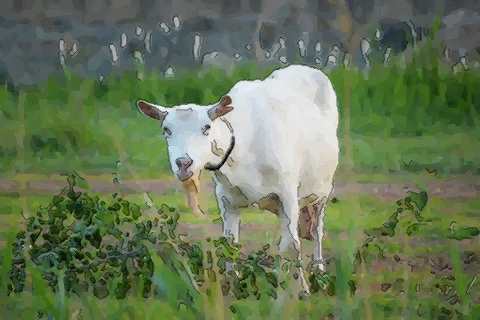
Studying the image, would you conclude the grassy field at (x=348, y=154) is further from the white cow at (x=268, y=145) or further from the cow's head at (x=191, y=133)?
the cow's head at (x=191, y=133)

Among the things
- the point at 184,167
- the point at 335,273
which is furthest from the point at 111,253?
the point at 335,273

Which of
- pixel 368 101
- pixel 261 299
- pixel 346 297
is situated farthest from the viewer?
pixel 368 101

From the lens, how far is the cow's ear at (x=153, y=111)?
3.19m

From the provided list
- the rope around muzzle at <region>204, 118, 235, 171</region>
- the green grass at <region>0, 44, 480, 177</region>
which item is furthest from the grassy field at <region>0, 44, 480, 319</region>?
the rope around muzzle at <region>204, 118, 235, 171</region>

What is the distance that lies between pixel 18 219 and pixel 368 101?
36.9 inches

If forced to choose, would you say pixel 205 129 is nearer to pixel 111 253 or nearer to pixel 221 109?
pixel 221 109

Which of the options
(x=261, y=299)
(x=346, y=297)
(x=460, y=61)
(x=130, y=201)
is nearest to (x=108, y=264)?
(x=130, y=201)

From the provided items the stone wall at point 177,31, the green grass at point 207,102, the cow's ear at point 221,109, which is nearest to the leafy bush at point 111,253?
the green grass at point 207,102

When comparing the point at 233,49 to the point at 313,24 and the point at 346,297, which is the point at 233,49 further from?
the point at 346,297

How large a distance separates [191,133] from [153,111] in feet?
0.43

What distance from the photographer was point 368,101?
11.5 ft

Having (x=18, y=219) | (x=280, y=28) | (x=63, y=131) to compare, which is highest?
(x=280, y=28)

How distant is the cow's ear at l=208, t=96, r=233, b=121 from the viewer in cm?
316

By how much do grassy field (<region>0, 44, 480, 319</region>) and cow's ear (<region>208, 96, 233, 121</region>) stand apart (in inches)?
8.8
